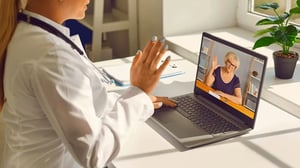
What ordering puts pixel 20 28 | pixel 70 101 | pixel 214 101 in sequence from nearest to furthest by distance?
pixel 70 101
pixel 20 28
pixel 214 101

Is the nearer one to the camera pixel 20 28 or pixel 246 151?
pixel 20 28

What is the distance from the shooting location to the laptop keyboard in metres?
1.47

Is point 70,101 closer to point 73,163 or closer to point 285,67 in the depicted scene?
point 73,163

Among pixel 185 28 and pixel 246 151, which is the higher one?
pixel 185 28

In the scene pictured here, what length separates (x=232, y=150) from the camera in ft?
4.46

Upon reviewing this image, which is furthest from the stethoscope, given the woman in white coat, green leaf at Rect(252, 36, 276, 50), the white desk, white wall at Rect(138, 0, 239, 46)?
white wall at Rect(138, 0, 239, 46)

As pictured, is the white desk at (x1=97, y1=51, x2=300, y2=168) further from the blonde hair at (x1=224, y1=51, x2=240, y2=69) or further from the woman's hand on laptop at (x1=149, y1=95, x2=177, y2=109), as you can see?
the blonde hair at (x1=224, y1=51, x2=240, y2=69)

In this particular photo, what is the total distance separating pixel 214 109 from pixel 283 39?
0.35m

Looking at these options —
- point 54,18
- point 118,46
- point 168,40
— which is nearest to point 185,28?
point 168,40

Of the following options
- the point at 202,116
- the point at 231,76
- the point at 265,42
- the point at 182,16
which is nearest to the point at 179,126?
the point at 202,116

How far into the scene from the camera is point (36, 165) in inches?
47.1

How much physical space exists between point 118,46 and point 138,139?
4.37 ft

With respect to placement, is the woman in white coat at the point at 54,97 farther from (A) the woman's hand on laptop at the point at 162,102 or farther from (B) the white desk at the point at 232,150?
(A) the woman's hand on laptop at the point at 162,102

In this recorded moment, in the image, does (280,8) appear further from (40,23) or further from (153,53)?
(40,23)
